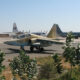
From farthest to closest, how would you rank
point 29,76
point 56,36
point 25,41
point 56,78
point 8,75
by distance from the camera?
1. point 56,36
2. point 25,41
3. point 8,75
4. point 56,78
5. point 29,76

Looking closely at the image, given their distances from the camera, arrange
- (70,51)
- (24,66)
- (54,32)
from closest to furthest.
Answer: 1. (24,66)
2. (70,51)
3. (54,32)

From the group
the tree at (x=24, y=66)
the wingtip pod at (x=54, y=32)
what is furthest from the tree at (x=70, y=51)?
the wingtip pod at (x=54, y=32)

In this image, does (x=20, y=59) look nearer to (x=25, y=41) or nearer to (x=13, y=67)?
(x=13, y=67)

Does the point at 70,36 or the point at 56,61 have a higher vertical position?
the point at 70,36

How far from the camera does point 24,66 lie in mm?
12078

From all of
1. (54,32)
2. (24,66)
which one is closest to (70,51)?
(24,66)

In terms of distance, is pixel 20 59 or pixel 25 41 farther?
pixel 25 41

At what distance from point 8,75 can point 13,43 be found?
19398mm

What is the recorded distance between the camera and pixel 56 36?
51.8m

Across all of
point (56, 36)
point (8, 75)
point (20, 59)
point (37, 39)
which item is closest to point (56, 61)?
point (8, 75)

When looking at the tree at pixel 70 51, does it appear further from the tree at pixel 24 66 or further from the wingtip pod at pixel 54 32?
the wingtip pod at pixel 54 32

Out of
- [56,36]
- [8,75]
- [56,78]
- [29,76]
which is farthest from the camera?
[56,36]

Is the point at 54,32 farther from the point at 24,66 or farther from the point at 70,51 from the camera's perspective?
the point at 24,66

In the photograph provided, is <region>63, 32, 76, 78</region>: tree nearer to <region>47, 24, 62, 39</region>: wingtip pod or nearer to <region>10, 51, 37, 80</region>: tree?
<region>10, 51, 37, 80</region>: tree
